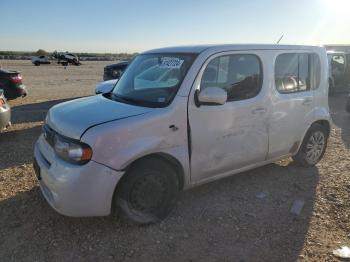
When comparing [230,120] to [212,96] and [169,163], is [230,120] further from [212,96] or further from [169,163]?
[169,163]

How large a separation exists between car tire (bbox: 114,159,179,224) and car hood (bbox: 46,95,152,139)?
1.79ft

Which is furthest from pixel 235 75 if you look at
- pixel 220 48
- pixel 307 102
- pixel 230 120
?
pixel 307 102

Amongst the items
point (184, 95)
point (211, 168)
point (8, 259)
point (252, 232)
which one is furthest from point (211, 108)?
point (8, 259)

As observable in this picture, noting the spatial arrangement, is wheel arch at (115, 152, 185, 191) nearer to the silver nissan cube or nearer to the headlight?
the silver nissan cube

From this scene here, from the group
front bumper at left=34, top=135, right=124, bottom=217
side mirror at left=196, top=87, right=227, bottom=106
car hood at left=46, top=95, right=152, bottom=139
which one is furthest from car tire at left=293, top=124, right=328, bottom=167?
front bumper at left=34, top=135, right=124, bottom=217

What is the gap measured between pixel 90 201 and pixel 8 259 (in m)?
0.90

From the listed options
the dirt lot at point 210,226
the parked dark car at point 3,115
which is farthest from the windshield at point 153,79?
the parked dark car at point 3,115

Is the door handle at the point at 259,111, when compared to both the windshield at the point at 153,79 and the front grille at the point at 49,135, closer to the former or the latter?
the windshield at the point at 153,79

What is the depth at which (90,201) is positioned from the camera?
3.58 metres

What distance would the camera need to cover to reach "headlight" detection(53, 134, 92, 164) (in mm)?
3488

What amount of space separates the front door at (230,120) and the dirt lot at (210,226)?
19.2 inches

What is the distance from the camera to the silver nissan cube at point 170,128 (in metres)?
3.57

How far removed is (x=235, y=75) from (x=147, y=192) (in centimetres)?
177

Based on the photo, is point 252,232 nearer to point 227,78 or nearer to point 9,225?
point 227,78
